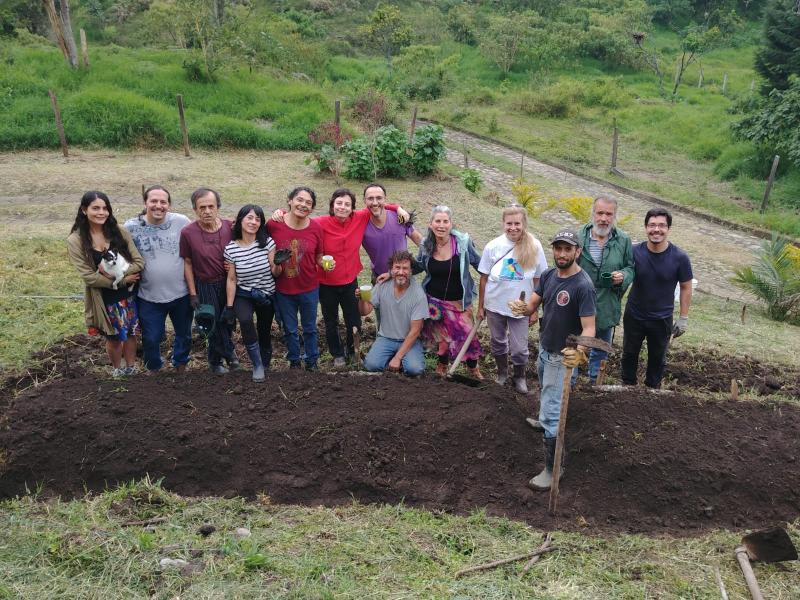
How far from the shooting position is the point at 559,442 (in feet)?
12.8

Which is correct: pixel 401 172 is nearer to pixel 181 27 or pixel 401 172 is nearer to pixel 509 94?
pixel 181 27

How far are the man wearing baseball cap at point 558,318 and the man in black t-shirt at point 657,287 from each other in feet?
3.32

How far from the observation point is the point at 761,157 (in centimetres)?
1551

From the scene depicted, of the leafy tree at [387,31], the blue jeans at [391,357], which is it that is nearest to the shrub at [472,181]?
the blue jeans at [391,357]

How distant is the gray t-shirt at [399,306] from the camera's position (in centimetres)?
527

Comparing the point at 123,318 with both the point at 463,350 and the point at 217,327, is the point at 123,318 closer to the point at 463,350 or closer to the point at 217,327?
the point at 217,327

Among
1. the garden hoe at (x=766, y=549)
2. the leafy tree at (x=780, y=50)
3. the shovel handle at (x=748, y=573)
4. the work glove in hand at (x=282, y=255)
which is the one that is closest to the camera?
the shovel handle at (x=748, y=573)

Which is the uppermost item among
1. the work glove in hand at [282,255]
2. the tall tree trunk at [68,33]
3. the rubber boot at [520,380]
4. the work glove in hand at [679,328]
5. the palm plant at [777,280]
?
the tall tree trunk at [68,33]

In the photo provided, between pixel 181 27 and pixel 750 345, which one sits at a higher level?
pixel 181 27

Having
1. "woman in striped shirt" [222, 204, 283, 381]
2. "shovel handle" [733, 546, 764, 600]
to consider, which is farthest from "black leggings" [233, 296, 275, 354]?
"shovel handle" [733, 546, 764, 600]

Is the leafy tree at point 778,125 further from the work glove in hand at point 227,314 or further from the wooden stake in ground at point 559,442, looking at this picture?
the work glove in hand at point 227,314

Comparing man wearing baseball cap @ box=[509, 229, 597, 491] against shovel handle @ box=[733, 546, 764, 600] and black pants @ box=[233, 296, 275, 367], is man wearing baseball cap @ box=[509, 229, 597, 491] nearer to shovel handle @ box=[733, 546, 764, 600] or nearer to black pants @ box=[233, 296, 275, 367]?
shovel handle @ box=[733, 546, 764, 600]

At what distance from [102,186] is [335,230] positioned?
813 centimetres

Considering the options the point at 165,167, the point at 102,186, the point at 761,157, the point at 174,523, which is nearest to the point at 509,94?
the point at 761,157
